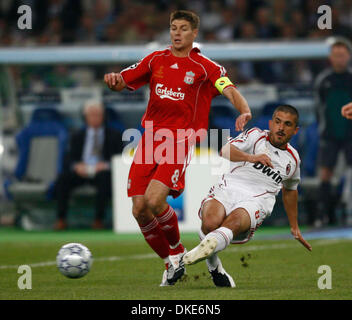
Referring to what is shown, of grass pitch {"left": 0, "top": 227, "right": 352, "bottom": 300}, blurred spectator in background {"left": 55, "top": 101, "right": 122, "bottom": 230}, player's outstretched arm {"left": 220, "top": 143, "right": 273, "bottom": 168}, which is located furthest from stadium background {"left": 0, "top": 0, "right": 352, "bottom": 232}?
player's outstretched arm {"left": 220, "top": 143, "right": 273, "bottom": 168}

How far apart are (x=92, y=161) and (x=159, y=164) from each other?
6697 mm

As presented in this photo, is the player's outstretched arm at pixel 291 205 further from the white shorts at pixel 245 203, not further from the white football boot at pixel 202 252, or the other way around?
the white football boot at pixel 202 252

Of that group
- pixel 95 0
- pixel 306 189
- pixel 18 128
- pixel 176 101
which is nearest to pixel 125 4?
pixel 95 0

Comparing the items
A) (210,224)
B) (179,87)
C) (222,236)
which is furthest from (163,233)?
(179,87)

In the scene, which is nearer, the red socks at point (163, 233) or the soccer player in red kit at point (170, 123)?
the soccer player in red kit at point (170, 123)

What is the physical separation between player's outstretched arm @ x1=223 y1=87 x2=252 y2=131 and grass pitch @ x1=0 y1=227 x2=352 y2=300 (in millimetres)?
1342

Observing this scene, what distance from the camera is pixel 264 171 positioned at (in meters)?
8.31

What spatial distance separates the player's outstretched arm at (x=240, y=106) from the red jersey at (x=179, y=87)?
0.94ft

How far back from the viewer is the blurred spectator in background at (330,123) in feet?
44.8

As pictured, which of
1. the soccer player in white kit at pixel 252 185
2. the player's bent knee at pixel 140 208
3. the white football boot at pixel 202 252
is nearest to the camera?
the white football boot at pixel 202 252

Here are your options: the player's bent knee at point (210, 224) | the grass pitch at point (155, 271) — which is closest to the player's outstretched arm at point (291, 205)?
the grass pitch at point (155, 271)

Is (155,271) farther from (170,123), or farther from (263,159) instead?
(263,159)

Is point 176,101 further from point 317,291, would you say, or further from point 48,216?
point 48,216

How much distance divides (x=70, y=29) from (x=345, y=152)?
734 centimetres
